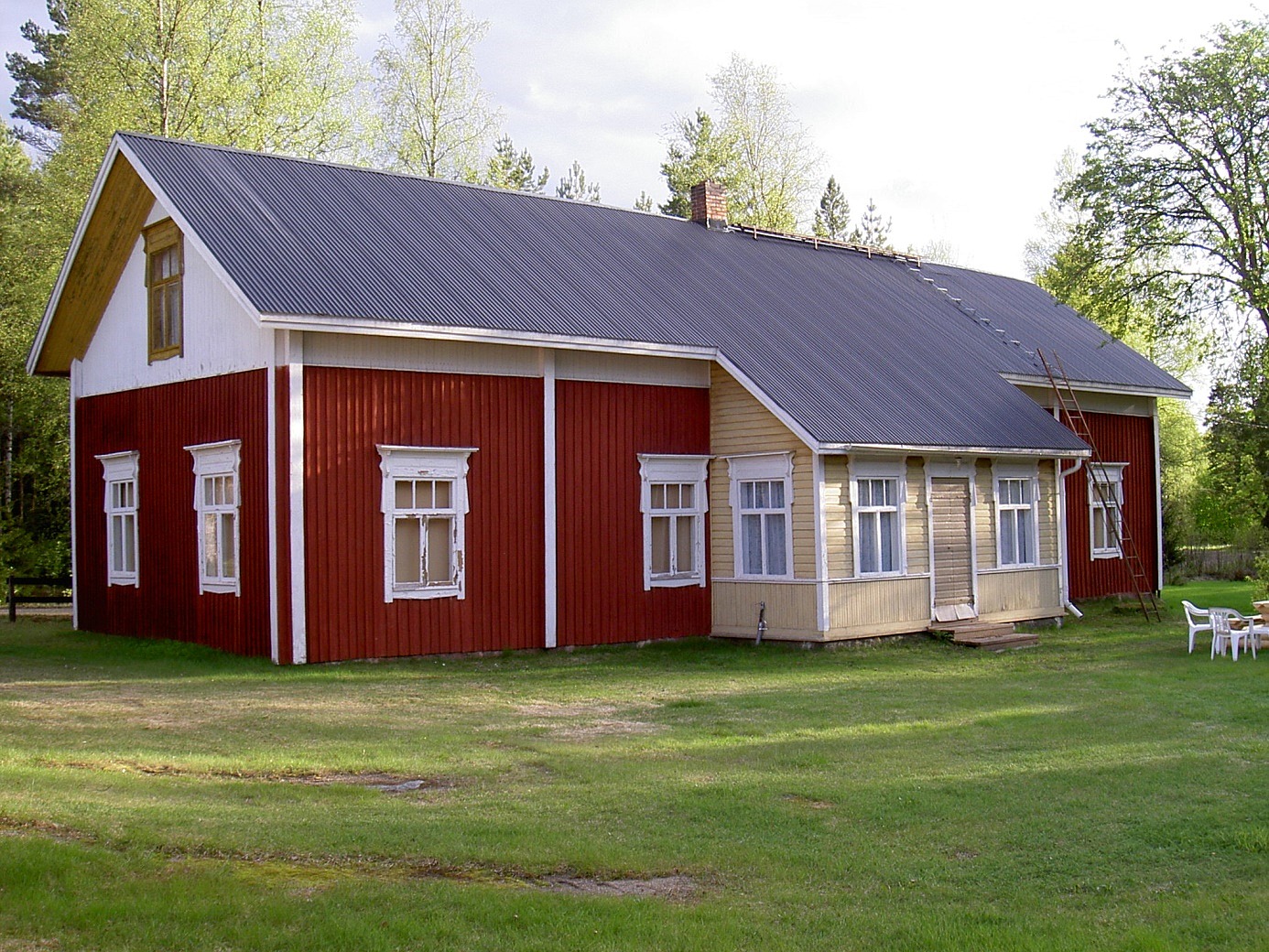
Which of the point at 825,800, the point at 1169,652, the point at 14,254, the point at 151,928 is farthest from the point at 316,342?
the point at 14,254

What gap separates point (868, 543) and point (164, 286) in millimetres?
10800

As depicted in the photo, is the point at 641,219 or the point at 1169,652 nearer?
the point at 1169,652

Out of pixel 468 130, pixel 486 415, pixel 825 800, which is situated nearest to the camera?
pixel 825 800

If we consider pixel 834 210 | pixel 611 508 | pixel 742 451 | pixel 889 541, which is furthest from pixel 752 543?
pixel 834 210

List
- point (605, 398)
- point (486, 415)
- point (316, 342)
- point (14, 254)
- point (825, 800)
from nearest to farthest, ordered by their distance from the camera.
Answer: point (825, 800), point (316, 342), point (486, 415), point (605, 398), point (14, 254)

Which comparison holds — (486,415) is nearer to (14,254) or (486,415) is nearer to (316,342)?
(316,342)

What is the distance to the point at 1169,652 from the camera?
1856 centimetres

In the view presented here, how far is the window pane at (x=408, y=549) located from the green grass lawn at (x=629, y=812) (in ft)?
5.37

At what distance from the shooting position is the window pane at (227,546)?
57.3 feet

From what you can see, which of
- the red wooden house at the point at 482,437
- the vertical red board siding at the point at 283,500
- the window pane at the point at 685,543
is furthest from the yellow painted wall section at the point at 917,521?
the vertical red board siding at the point at 283,500

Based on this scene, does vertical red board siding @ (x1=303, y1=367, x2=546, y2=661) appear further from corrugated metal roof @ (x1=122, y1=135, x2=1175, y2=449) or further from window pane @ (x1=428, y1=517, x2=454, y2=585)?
corrugated metal roof @ (x1=122, y1=135, x2=1175, y2=449)

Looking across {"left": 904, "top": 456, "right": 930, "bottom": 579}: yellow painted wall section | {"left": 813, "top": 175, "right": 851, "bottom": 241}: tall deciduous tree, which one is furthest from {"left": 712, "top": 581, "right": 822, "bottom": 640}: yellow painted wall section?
{"left": 813, "top": 175, "right": 851, "bottom": 241}: tall deciduous tree

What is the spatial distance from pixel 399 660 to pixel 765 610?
5.50m

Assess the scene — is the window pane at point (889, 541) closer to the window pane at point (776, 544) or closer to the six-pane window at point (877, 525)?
the six-pane window at point (877, 525)
